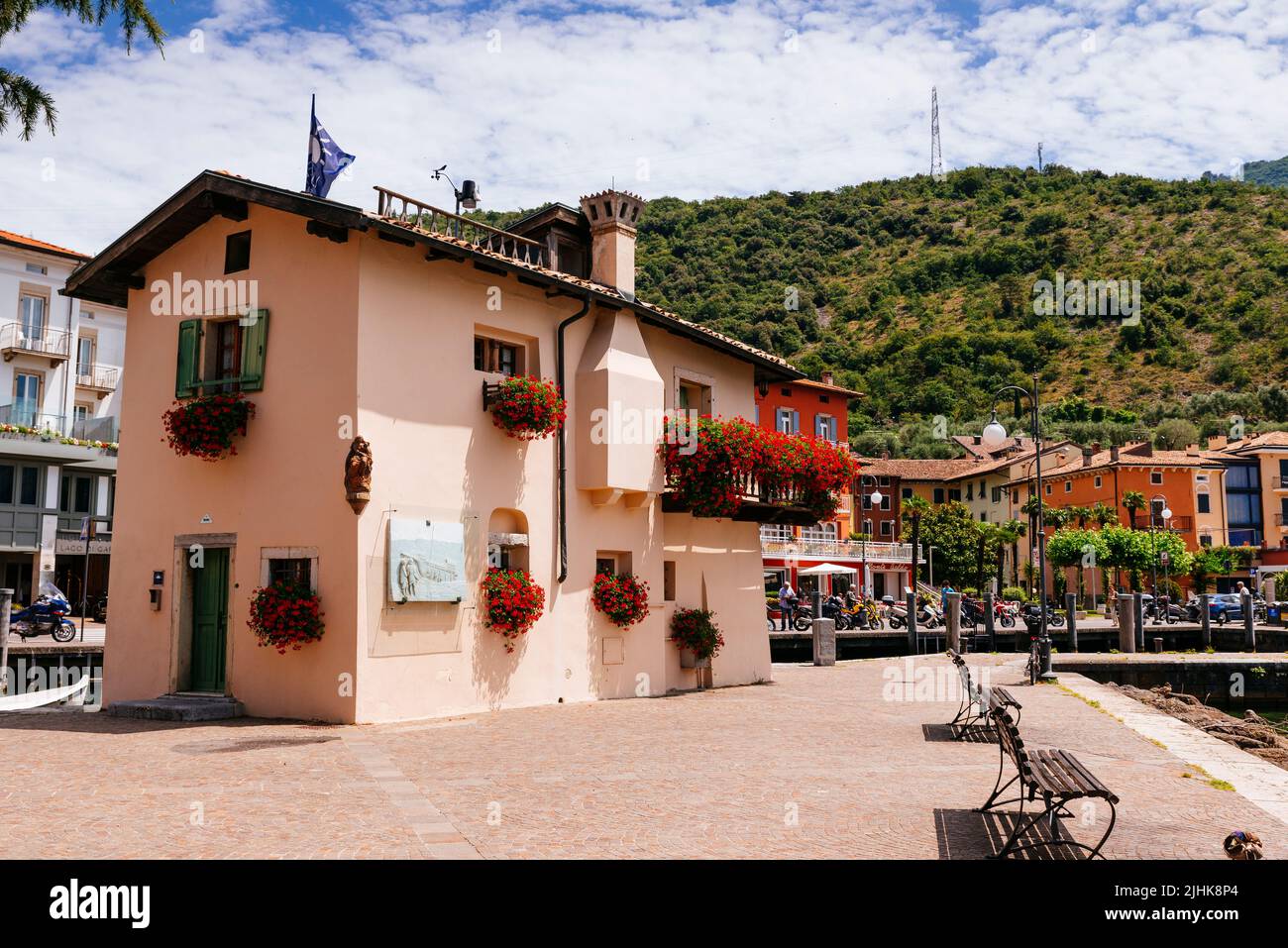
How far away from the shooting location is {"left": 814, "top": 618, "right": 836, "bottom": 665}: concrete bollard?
29641mm

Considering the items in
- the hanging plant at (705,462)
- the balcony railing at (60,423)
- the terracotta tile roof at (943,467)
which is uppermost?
the terracotta tile roof at (943,467)

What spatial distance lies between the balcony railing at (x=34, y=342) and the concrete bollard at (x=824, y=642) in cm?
3282

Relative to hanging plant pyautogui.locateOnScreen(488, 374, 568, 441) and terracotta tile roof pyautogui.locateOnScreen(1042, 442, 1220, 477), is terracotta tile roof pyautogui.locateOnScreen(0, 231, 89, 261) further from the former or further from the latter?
terracotta tile roof pyautogui.locateOnScreen(1042, 442, 1220, 477)

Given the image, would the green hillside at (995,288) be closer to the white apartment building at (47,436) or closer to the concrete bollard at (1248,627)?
the white apartment building at (47,436)

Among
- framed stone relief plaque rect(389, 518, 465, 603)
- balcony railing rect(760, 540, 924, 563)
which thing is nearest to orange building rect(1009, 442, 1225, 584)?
balcony railing rect(760, 540, 924, 563)

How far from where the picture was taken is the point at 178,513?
16.9m

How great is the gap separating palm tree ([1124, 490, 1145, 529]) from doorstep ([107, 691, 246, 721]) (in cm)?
7233

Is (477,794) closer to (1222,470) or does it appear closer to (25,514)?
(25,514)

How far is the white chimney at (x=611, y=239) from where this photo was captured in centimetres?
2092

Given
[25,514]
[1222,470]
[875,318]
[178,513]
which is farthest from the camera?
[875,318]

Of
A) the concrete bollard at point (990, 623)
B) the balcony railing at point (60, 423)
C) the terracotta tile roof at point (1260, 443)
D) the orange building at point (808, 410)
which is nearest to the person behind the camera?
the concrete bollard at point (990, 623)

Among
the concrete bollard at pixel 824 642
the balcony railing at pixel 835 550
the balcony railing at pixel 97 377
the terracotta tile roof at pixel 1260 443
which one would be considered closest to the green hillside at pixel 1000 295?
the terracotta tile roof at pixel 1260 443
